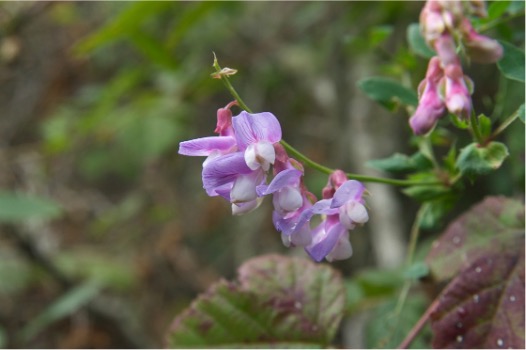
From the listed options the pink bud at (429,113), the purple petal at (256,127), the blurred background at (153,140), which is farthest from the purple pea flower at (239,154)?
the blurred background at (153,140)

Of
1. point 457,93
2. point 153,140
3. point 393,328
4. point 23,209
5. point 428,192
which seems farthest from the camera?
point 153,140

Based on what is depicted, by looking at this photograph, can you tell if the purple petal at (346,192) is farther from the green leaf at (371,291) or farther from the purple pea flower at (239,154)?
the green leaf at (371,291)

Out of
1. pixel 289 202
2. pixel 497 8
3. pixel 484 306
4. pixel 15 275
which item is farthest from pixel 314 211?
pixel 15 275

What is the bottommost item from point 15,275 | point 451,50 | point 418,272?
point 15,275

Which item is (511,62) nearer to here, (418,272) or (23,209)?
(418,272)

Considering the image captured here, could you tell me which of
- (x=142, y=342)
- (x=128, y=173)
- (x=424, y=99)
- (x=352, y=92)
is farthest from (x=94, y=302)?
(x=424, y=99)

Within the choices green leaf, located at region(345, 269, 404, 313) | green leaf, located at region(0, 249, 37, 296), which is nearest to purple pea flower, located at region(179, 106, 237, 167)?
green leaf, located at region(345, 269, 404, 313)
